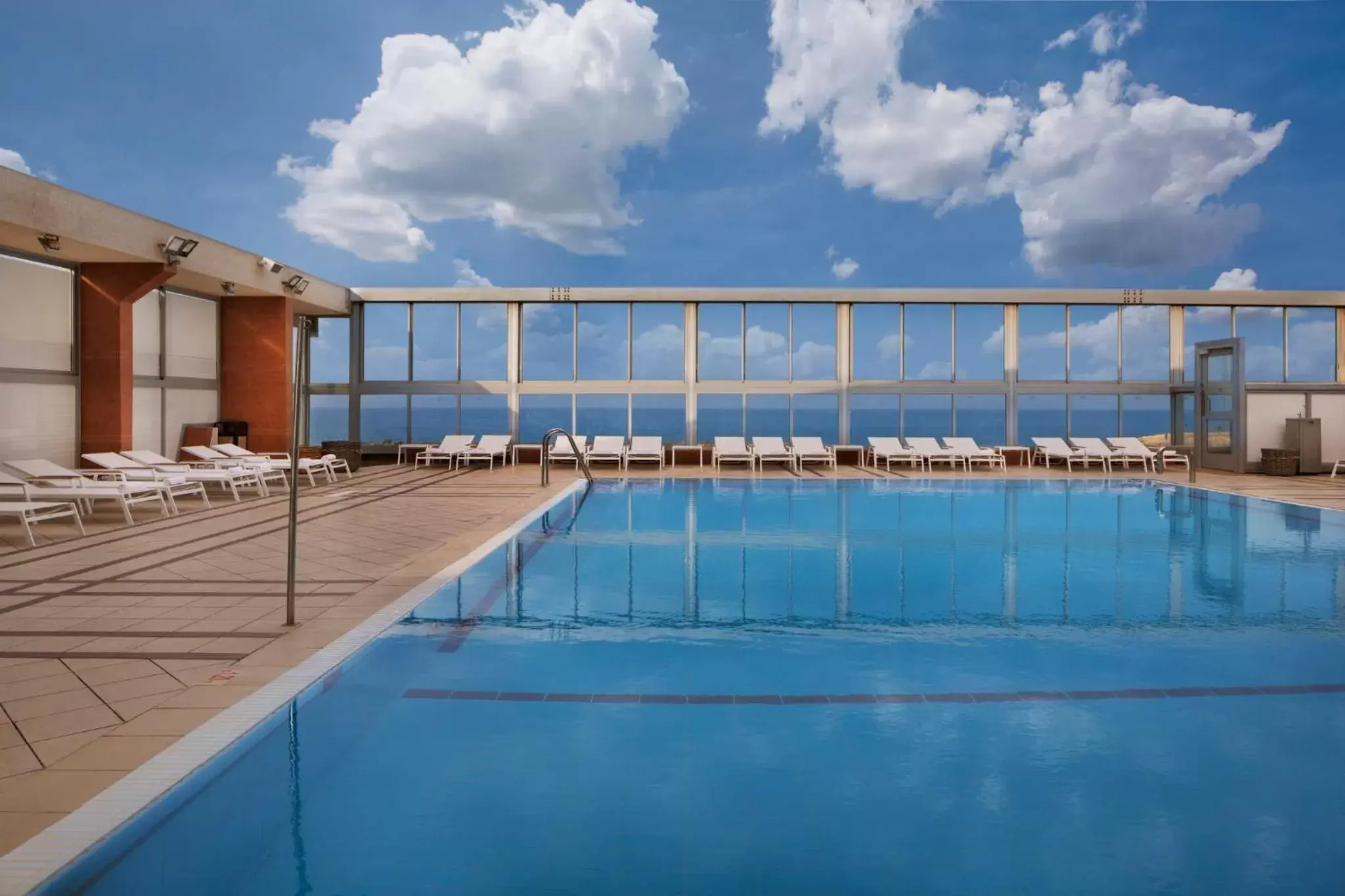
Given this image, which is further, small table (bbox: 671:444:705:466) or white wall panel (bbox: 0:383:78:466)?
small table (bbox: 671:444:705:466)

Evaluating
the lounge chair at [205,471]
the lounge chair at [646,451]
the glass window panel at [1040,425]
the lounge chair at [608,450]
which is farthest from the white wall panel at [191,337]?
the glass window panel at [1040,425]

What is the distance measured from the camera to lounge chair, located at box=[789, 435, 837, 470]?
16.6 meters

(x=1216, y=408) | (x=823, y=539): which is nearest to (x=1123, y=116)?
(x=1216, y=408)

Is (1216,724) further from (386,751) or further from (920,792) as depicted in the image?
(386,751)

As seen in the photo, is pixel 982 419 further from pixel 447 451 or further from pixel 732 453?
pixel 447 451

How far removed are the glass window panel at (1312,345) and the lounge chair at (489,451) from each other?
16.1 meters

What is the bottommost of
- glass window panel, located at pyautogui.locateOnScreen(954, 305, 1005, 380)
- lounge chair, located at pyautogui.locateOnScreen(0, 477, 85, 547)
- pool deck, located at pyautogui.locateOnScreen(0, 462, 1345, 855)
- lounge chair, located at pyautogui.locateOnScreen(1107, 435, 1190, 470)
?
pool deck, located at pyautogui.locateOnScreen(0, 462, 1345, 855)

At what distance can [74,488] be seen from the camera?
873cm

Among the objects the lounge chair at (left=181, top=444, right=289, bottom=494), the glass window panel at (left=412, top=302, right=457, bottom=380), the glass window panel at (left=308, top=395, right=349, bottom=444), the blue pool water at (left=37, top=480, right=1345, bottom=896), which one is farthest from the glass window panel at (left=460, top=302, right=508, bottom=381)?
the glass window panel at (left=308, top=395, right=349, bottom=444)

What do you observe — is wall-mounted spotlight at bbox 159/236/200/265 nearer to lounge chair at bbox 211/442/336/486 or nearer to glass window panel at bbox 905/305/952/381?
lounge chair at bbox 211/442/336/486

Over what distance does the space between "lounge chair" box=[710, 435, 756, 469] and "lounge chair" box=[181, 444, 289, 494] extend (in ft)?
24.6

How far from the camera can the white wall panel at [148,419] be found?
13.1 m

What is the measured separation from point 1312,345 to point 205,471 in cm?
2104

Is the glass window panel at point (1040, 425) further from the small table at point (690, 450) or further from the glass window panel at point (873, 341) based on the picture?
the small table at point (690, 450)
